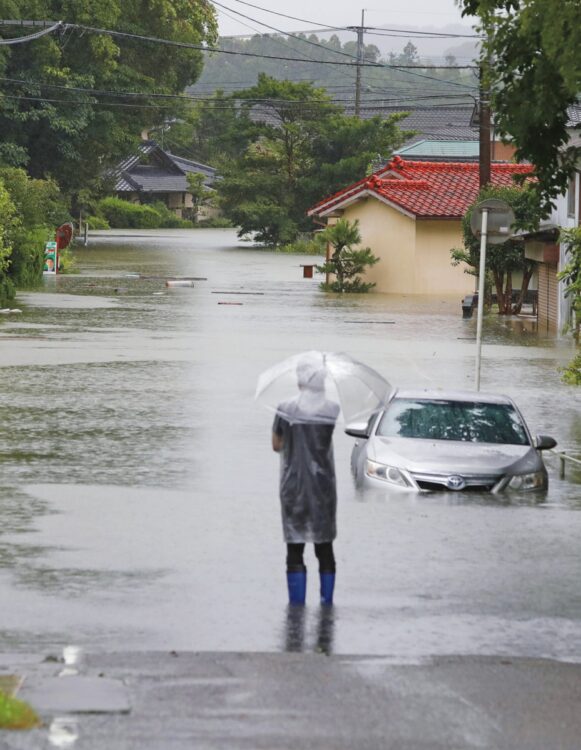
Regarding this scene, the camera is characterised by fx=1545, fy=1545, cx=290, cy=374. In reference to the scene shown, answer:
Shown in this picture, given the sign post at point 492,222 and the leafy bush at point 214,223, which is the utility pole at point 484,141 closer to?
the sign post at point 492,222

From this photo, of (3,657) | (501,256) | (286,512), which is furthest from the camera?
(501,256)

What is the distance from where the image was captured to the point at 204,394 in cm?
2494

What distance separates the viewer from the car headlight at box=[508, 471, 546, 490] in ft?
50.0

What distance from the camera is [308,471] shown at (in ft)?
32.1

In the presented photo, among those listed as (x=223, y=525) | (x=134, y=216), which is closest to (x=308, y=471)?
(x=223, y=525)

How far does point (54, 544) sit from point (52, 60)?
2740 inches

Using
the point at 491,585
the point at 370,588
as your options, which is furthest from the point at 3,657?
the point at 491,585

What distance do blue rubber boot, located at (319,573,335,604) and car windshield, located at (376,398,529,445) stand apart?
19.4 ft

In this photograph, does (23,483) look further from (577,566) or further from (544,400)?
(544,400)

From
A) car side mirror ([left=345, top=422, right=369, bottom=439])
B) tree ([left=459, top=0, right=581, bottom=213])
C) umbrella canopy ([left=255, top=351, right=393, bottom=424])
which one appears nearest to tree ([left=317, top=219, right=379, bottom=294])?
car side mirror ([left=345, top=422, right=369, bottom=439])

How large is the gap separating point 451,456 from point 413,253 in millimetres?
43844

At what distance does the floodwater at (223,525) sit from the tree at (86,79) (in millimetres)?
45451

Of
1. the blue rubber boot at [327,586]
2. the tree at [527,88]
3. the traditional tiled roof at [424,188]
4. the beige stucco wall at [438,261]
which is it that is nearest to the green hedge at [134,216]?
the traditional tiled roof at [424,188]

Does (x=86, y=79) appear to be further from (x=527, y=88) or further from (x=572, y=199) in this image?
(x=527, y=88)
